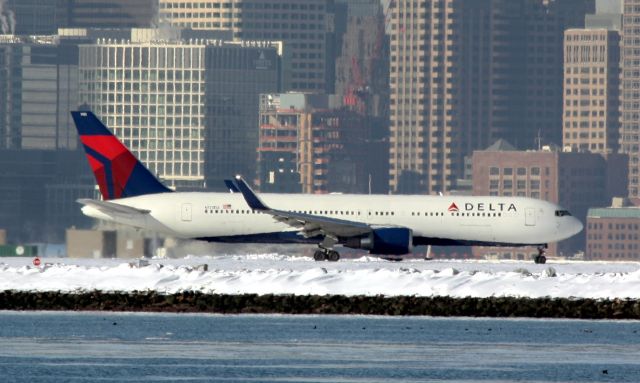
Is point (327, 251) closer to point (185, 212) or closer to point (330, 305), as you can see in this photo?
point (185, 212)

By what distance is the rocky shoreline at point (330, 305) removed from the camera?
59219 mm

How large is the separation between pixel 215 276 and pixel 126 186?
27837 mm

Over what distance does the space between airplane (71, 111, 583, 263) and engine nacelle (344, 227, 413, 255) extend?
0.15 ft

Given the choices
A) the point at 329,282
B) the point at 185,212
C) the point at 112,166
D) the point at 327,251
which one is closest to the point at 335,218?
the point at 327,251

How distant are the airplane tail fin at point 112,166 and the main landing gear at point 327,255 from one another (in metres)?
8.90

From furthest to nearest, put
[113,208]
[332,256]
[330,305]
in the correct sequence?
[113,208] → [332,256] → [330,305]

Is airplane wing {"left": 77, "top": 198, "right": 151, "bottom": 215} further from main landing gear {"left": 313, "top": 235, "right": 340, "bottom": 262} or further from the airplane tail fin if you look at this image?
main landing gear {"left": 313, "top": 235, "right": 340, "bottom": 262}

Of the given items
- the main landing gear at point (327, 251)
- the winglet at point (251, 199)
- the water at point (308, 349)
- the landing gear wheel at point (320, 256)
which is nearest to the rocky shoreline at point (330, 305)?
the water at point (308, 349)

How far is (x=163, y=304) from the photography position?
59.7 meters

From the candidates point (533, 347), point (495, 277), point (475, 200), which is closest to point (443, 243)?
point (475, 200)

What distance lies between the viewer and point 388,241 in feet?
284

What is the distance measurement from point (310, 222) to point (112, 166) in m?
11.2

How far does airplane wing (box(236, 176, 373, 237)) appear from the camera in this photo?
8456 centimetres

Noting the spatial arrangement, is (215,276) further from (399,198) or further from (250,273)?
(399,198)
